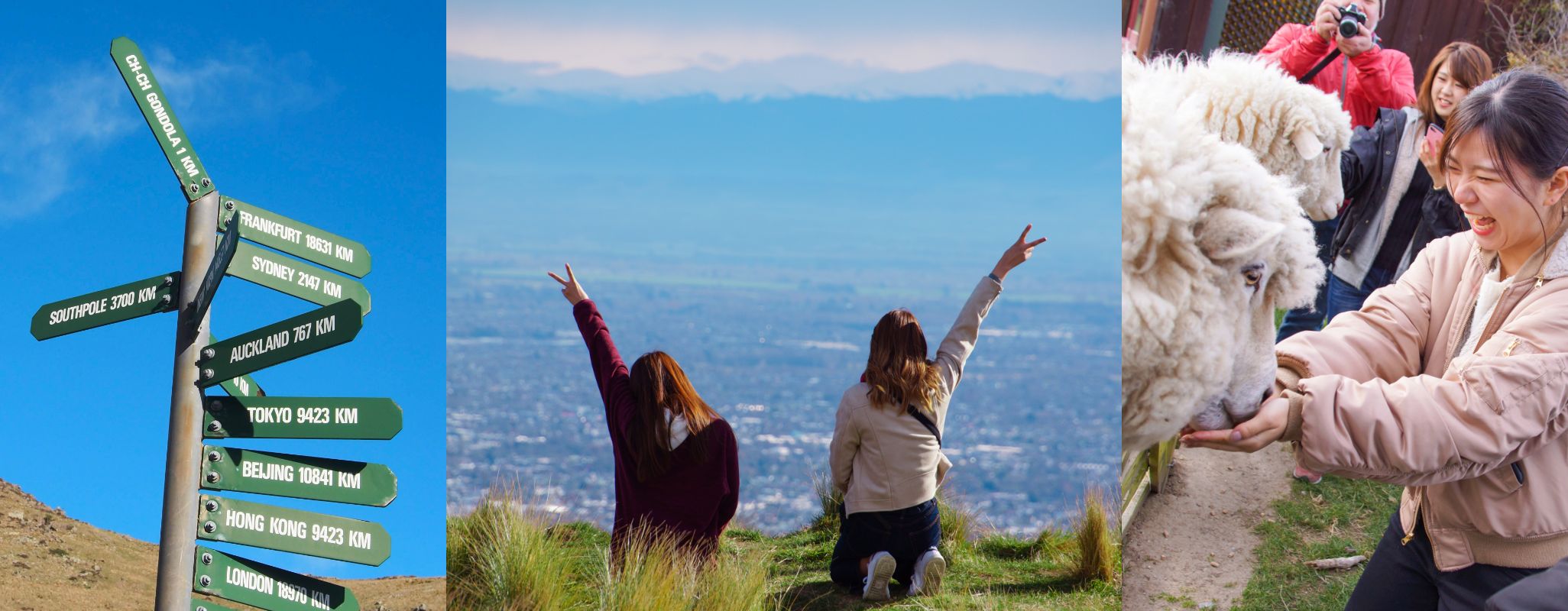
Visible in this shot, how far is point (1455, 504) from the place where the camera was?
65.3 inches

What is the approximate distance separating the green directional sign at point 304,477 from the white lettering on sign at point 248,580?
0.16 meters

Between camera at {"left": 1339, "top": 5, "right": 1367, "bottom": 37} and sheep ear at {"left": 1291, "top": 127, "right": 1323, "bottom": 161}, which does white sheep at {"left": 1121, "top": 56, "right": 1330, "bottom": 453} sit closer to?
sheep ear at {"left": 1291, "top": 127, "right": 1323, "bottom": 161}

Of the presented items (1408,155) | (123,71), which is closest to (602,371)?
(123,71)

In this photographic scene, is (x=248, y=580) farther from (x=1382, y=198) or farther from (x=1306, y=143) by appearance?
(x=1382, y=198)

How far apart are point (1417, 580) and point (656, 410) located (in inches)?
71.9

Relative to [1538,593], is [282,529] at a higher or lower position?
lower

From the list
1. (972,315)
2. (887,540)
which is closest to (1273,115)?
(972,315)

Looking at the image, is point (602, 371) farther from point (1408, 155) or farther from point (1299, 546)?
point (1408, 155)

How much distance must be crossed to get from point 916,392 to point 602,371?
35.0 inches

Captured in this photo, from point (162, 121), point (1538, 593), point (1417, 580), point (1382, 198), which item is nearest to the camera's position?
point (1538, 593)

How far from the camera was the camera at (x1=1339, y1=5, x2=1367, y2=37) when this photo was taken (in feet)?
8.80

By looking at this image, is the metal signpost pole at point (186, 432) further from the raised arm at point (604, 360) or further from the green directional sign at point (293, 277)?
the raised arm at point (604, 360)

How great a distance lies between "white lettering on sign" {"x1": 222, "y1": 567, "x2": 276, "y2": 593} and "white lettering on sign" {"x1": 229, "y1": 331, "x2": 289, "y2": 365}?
0.42m

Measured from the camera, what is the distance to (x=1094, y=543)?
301 cm
